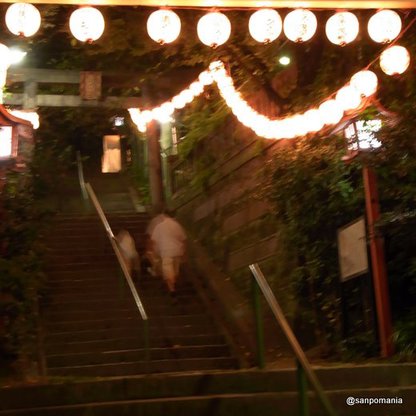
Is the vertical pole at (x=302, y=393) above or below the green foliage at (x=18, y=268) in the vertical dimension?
below

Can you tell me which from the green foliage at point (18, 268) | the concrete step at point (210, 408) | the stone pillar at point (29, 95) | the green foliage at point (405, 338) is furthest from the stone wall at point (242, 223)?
the stone pillar at point (29, 95)

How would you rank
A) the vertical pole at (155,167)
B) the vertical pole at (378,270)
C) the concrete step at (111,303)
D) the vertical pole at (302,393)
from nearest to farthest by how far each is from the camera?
the vertical pole at (302,393) → the vertical pole at (378,270) → the concrete step at (111,303) → the vertical pole at (155,167)

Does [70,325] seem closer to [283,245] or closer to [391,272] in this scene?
[283,245]

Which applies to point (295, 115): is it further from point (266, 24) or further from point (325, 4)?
point (325, 4)

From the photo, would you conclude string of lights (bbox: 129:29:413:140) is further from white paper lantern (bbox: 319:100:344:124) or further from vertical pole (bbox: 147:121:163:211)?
vertical pole (bbox: 147:121:163:211)

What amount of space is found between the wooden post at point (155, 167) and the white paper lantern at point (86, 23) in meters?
9.25

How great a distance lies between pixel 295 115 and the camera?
10.6 meters

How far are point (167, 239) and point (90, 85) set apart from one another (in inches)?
215

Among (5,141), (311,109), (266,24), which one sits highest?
(266,24)

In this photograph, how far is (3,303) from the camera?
7.79 metres

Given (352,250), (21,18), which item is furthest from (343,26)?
(21,18)

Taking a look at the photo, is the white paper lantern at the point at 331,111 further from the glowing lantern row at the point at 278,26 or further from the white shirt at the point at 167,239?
the white shirt at the point at 167,239

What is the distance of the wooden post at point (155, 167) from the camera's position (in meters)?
18.1

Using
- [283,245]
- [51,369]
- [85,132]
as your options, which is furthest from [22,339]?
[85,132]
